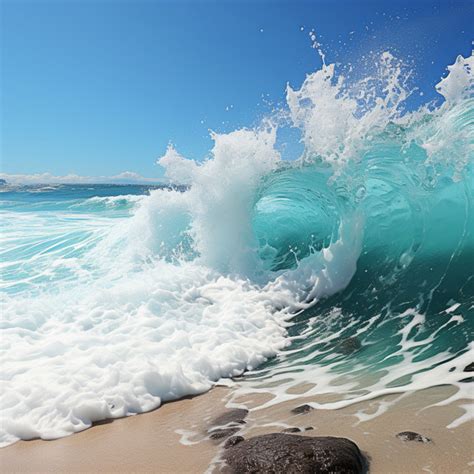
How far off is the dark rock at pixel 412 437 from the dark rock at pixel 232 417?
1.19 m

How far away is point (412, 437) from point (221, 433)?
1.34m

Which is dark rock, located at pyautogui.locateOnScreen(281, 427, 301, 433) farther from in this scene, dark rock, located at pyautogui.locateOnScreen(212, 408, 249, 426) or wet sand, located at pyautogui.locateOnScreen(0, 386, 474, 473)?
dark rock, located at pyautogui.locateOnScreen(212, 408, 249, 426)

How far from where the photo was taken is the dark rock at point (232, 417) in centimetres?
340

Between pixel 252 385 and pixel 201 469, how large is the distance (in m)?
1.60

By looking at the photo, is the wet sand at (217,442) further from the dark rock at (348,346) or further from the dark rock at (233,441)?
the dark rock at (348,346)

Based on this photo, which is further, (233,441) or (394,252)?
(394,252)

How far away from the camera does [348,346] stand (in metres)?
4.99

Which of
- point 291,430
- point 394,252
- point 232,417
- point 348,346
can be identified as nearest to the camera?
point 291,430

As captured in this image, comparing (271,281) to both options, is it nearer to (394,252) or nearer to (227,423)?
(394,252)

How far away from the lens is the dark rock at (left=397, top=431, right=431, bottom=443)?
8.91 ft

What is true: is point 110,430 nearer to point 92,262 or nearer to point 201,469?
point 201,469

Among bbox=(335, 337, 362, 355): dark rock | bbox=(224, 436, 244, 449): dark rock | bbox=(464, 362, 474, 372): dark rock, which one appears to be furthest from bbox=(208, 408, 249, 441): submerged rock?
bbox=(464, 362, 474, 372): dark rock

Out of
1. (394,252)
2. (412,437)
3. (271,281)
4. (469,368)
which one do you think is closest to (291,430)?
(412,437)

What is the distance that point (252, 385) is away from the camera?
4.24 meters
